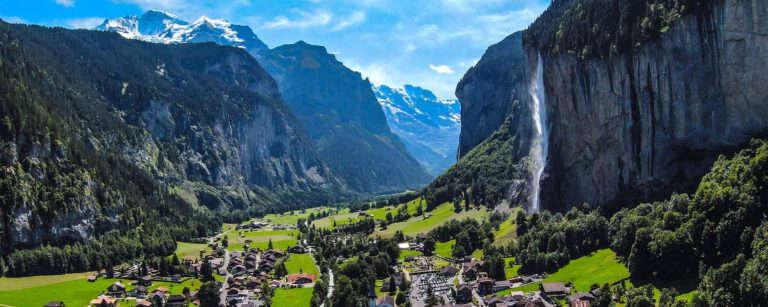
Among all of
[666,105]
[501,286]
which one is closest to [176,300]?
[501,286]

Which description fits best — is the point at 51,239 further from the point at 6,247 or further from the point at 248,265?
the point at 248,265

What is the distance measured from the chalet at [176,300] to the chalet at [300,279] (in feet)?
89.3

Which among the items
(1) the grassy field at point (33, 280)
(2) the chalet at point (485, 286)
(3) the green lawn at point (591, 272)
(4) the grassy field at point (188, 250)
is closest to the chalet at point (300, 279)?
(2) the chalet at point (485, 286)

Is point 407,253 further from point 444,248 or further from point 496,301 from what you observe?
point 496,301

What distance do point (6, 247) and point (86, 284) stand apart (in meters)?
27.8

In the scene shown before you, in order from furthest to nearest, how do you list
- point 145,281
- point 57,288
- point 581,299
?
point 145,281 → point 57,288 → point 581,299

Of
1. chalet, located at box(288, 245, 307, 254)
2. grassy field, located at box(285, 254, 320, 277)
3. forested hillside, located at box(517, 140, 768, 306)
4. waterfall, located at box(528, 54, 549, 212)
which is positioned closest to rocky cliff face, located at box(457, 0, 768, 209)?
forested hillside, located at box(517, 140, 768, 306)

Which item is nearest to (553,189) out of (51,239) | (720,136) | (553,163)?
(553,163)

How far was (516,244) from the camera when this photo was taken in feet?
487

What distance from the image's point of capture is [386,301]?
109 meters

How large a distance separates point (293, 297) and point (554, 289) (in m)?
49.3

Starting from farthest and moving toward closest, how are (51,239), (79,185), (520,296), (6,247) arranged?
(79,185), (51,239), (6,247), (520,296)

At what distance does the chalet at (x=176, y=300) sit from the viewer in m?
115

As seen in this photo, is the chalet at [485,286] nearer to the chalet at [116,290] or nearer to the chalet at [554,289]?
the chalet at [554,289]
